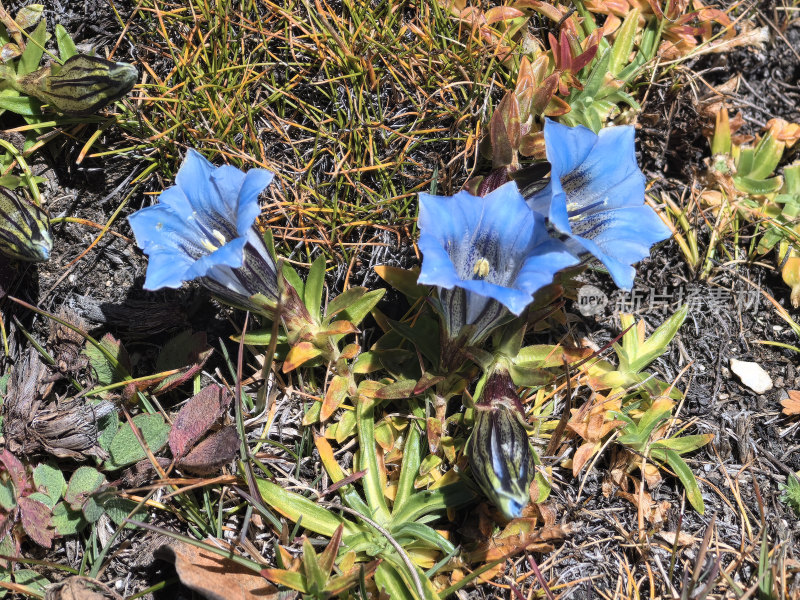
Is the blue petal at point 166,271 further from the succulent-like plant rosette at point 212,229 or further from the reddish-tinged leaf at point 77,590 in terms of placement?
the reddish-tinged leaf at point 77,590

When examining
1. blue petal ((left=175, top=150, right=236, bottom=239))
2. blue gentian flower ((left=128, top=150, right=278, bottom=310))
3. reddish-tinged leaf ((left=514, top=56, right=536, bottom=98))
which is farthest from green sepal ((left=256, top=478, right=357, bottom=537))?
reddish-tinged leaf ((left=514, top=56, right=536, bottom=98))

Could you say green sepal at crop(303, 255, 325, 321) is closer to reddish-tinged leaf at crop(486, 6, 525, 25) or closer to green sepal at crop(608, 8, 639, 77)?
reddish-tinged leaf at crop(486, 6, 525, 25)

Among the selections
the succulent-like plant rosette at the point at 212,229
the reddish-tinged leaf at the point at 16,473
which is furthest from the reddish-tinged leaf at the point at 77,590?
the succulent-like plant rosette at the point at 212,229

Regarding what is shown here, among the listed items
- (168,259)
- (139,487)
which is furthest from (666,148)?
(139,487)

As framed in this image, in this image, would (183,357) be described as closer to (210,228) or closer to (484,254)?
(210,228)

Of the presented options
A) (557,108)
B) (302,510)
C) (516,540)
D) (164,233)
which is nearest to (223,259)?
(164,233)
